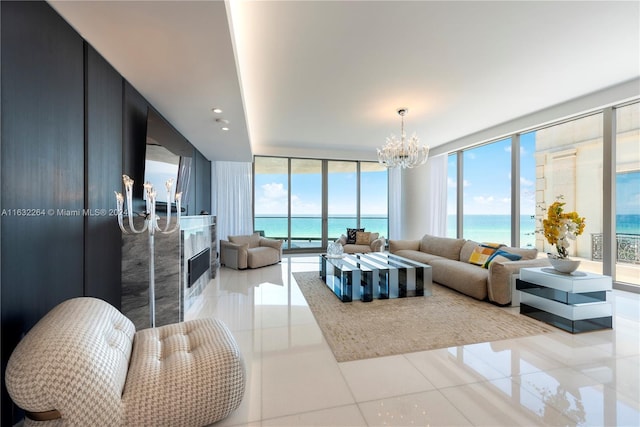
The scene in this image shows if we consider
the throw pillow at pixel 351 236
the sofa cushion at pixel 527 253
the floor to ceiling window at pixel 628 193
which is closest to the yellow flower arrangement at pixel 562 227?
the sofa cushion at pixel 527 253

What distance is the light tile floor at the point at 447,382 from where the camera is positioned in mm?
1510

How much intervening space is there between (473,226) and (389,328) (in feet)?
17.8

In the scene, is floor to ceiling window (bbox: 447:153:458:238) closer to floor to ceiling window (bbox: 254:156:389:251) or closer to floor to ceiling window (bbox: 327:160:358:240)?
floor to ceiling window (bbox: 254:156:389:251)

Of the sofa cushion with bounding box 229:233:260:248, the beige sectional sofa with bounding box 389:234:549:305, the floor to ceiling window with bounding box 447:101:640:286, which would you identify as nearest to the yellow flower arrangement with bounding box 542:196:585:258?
the floor to ceiling window with bounding box 447:101:640:286

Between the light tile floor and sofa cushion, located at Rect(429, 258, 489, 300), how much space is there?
92cm

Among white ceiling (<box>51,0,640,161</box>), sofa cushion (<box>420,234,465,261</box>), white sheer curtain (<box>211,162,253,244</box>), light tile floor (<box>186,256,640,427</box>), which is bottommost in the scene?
light tile floor (<box>186,256,640,427</box>)

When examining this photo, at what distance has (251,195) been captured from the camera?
6.77 meters

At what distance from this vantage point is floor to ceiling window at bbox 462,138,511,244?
18.5ft

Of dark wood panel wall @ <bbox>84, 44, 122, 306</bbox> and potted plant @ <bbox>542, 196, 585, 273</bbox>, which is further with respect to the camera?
potted plant @ <bbox>542, 196, 585, 273</bbox>

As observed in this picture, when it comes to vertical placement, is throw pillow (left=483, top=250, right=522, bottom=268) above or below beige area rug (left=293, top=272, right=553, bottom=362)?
above

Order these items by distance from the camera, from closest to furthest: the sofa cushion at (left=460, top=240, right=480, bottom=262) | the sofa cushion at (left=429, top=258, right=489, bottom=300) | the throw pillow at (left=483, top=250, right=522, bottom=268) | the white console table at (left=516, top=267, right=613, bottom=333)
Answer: the white console table at (left=516, top=267, right=613, bottom=333) → the sofa cushion at (left=429, top=258, right=489, bottom=300) → the throw pillow at (left=483, top=250, right=522, bottom=268) → the sofa cushion at (left=460, top=240, right=480, bottom=262)

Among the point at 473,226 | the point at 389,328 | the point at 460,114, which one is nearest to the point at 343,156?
the point at 460,114

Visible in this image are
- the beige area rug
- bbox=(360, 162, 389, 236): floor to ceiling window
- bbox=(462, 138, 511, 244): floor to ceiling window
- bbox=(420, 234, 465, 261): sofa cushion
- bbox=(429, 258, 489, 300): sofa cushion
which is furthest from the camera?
bbox=(360, 162, 389, 236): floor to ceiling window

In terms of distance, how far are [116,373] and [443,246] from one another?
4.95 meters
